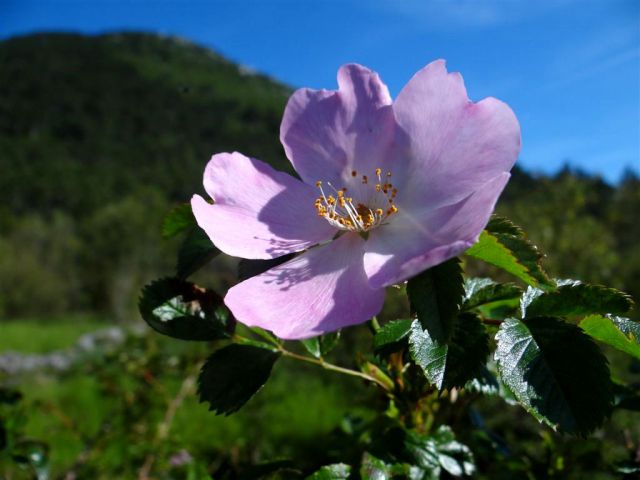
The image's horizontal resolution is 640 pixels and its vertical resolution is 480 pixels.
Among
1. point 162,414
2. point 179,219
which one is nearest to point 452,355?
point 179,219

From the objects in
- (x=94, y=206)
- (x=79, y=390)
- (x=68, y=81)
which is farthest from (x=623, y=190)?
(x=68, y=81)

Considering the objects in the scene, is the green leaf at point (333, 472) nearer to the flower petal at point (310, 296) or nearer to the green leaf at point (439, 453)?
the green leaf at point (439, 453)

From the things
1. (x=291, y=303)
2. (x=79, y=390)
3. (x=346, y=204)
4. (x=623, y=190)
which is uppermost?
(x=623, y=190)

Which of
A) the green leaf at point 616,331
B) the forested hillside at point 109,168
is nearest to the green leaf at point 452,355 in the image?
the green leaf at point 616,331

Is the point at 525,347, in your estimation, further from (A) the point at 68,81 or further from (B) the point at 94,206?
(A) the point at 68,81

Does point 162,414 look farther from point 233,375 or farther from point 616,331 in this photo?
point 616,331

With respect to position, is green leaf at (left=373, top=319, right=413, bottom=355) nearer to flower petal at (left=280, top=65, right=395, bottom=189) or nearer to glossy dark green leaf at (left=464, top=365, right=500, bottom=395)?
glossy dark green leaf at (left=464, top=365, right=500, bottom=395)

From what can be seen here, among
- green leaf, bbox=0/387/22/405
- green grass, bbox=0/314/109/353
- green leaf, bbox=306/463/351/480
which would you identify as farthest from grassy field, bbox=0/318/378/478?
green grass, bbox=0/314/109/353
